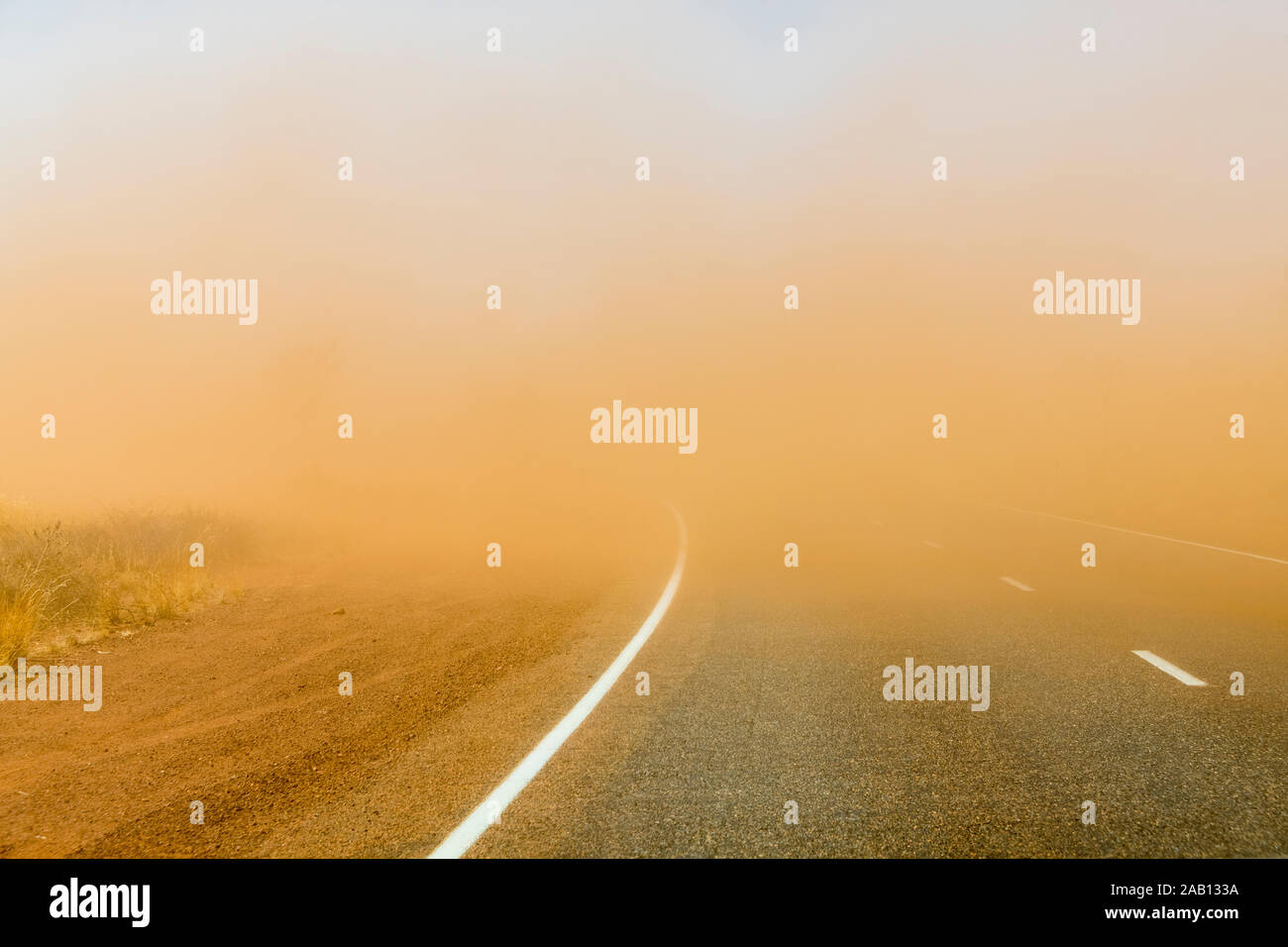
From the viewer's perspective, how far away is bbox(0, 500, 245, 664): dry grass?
8.82 metres

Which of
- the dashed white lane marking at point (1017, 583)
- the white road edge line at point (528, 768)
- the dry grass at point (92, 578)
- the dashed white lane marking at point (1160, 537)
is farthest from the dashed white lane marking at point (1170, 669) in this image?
the dry grass at point (92, 578)

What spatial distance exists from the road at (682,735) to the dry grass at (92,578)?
0.56 m

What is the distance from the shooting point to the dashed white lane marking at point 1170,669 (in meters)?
6.84

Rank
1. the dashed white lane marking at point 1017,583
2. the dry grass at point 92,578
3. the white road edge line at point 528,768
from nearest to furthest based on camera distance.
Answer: the white road edge line at point 528,768 < the dry grass at point 92,578 < the dashed white lane marking at point 1017,583

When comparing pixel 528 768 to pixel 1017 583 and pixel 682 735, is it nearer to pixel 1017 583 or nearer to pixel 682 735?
pixel 682 735

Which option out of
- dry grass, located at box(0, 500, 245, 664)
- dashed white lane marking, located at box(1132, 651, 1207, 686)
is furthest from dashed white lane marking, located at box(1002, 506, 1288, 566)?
dry grass, located at box(0, 500, 245, 664)

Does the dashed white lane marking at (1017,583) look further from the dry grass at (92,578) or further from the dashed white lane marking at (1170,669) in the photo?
the dry grass at (92,578)

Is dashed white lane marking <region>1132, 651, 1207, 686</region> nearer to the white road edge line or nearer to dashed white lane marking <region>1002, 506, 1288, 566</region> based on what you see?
the white road edge line

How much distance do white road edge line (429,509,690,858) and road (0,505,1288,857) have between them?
6 centimetres

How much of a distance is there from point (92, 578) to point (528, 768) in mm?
8610

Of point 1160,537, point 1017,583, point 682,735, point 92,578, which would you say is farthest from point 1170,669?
point 1160,537

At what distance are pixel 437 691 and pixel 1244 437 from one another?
Result: 71227 mm

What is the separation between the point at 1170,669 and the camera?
7.31 m
